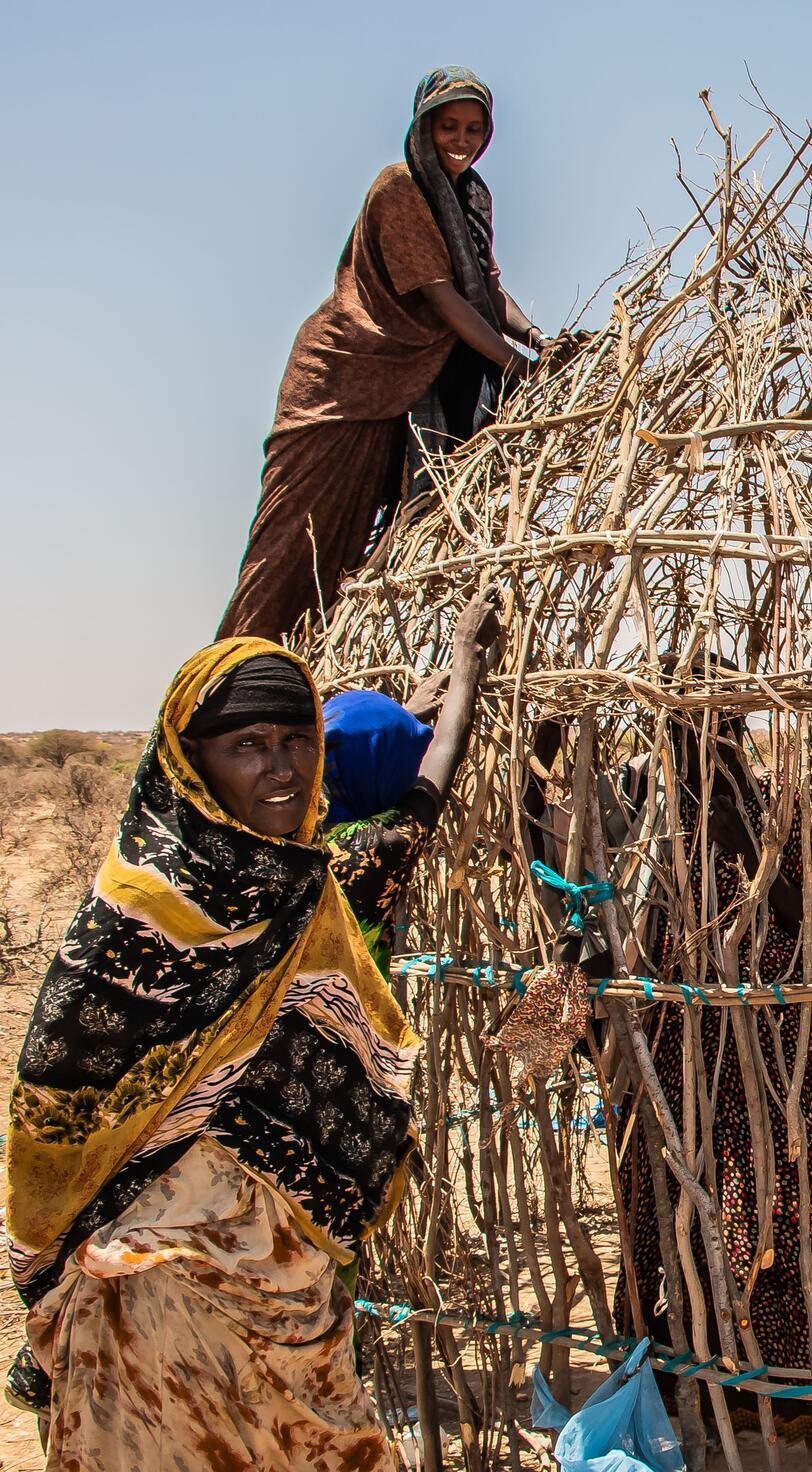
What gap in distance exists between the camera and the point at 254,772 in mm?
1872

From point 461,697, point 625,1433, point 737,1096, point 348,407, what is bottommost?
point 625,1433

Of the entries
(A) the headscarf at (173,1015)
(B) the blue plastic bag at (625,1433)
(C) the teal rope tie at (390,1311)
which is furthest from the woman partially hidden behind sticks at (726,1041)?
(A) the headscarf at (173,1015)

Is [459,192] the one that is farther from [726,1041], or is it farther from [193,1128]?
[193,1128]

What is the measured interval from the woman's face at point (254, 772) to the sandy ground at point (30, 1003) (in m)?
2.00

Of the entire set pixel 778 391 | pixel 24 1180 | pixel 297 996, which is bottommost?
pixel 24 1180

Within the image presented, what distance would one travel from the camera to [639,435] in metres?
2.49

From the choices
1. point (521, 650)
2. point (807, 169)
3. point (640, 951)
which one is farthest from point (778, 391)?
point (640, 951)

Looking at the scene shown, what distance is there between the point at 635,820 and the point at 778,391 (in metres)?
1.05

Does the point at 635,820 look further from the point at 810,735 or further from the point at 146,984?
the point at 146,984

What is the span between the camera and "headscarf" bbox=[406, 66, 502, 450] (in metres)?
3.46

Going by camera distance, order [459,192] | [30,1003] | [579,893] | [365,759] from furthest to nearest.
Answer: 1. [30,1003]
2. [459,192]
3. [579,893]
4. [365,759]

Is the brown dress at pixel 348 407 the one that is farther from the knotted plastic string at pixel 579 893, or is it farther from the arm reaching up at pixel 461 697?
the knotted plastic string at pixel 579 893

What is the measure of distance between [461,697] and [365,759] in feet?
0.98

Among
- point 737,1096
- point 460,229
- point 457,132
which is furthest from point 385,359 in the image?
point 737,1096
